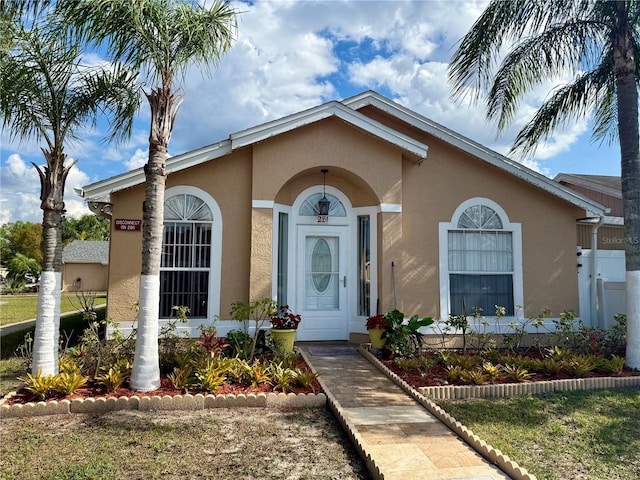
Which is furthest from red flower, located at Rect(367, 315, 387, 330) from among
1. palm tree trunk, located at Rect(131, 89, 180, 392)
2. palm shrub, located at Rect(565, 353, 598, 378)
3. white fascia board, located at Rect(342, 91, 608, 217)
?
white fascia board, located at Rect(342, 91, 608, 217)

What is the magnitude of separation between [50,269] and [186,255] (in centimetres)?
283

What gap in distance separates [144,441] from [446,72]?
28.7 feet

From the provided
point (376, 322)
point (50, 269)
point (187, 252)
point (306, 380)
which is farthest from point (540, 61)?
point (50, 269)

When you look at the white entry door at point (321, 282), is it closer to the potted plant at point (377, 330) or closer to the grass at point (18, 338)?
the potted plant at point (377, 330)

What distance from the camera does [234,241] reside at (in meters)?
9.11

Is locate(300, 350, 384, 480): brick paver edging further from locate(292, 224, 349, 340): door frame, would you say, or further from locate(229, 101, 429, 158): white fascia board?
locate(229, 101, 429, 158): white fascia board

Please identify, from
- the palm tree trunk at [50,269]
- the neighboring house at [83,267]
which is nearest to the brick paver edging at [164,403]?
the palm tree trunk at [50,269]

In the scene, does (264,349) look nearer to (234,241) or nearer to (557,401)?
(234,241)

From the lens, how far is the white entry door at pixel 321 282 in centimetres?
984

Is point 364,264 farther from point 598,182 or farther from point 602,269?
point 598,182

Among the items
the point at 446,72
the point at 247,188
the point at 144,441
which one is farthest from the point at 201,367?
the point at 446,72

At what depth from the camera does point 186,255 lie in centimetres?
900

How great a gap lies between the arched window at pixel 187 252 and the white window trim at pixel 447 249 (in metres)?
5.03

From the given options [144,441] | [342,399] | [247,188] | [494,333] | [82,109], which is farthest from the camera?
[494,333]
